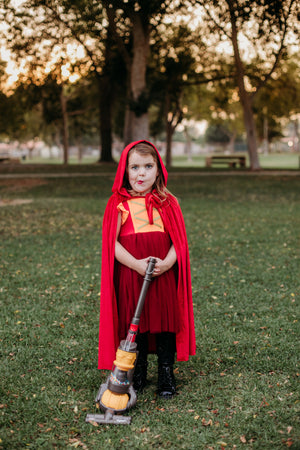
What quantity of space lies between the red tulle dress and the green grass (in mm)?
538

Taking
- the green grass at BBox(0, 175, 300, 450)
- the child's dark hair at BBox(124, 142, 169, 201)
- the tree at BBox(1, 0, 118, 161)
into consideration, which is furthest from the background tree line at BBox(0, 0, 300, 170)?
the child's dark hair at BBox(124, 142, 169, 201)

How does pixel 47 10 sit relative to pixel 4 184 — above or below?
above

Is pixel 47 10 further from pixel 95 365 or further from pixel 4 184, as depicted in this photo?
pixel 95 365

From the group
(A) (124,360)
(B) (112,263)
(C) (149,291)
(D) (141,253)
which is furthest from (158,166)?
A: (A) (124,360)

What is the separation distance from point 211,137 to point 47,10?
6850cm

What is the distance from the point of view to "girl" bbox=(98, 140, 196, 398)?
3260 millimetres

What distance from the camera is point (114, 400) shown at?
3051 millimetres

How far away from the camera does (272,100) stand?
29.0m

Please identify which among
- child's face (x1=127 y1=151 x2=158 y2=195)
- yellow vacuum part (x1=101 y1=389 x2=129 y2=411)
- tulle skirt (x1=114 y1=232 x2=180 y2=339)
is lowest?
yellow vacuum part (x1=101 y1=389 x2=129 y2=411)

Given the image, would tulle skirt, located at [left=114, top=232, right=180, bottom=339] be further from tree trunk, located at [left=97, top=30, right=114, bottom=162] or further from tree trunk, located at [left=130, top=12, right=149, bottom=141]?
tree trunk, located at [left=97, top=30, right=114, bottom=162]

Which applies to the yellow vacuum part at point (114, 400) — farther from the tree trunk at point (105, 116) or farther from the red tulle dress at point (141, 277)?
the tree trunk at point (105, 116)

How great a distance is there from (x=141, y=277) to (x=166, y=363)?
0.65 m

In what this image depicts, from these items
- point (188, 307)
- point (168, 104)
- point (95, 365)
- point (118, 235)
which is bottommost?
point (95, 365)

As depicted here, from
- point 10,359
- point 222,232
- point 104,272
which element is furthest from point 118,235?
point 222,232
